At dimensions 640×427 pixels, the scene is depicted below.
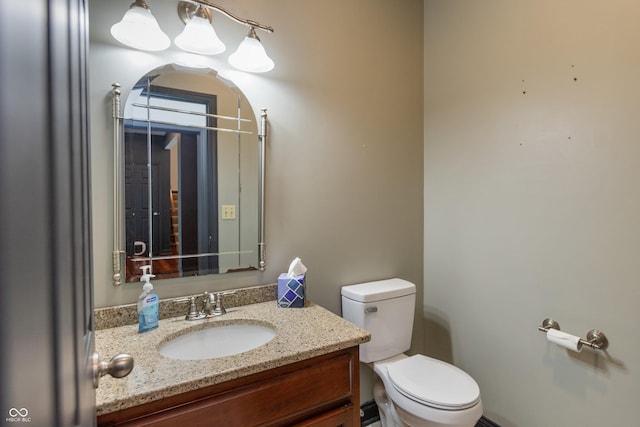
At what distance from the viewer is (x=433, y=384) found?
57.4 inches

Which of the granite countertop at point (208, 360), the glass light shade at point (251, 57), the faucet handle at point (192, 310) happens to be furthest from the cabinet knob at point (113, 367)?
the glass light shade at point (251, 57)

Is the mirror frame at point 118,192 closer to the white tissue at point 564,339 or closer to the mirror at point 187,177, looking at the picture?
the mirror at point 187,177

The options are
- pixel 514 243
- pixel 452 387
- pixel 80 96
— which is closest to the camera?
pixel 80 96

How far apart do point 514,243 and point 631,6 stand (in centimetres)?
105

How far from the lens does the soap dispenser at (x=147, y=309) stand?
114 cm

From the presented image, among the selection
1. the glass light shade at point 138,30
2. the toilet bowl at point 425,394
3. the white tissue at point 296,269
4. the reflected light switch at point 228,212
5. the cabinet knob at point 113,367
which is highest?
the glass light shade at point 138,30

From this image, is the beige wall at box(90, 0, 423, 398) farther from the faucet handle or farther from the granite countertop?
the granite countertop

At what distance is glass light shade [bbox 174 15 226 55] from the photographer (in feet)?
4.09

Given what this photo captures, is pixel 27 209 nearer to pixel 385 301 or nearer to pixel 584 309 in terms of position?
pixel 385 301

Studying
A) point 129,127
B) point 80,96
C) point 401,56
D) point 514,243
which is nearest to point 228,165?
point 129,127

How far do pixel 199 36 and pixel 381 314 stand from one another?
1.55m

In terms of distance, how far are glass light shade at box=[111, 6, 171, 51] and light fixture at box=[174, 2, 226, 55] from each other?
0.27 feet

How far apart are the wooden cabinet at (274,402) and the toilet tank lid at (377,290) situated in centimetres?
52

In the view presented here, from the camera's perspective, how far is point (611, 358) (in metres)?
1.28
